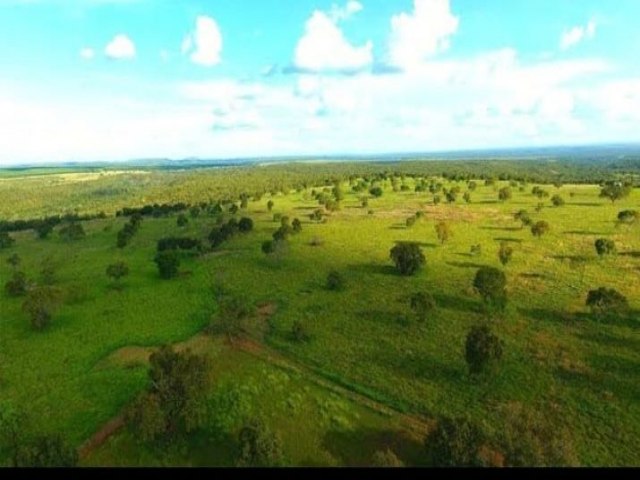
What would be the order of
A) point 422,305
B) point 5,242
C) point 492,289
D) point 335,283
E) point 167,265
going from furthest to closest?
point 5,242
point 167,265
point 335,283
point 492,289
point 422,305

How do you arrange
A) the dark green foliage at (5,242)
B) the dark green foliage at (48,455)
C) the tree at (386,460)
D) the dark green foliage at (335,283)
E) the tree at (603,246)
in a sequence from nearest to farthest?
the tree at (386,460), the dark green foliage at (48,455), the dark green foliage at (335,283), the tree at (603,246), the dark green foliage at (5,242)

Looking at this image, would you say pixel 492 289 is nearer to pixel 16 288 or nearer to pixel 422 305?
pixel 422 305

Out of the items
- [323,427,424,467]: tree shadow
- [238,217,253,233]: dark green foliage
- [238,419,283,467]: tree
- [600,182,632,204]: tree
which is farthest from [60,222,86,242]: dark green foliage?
[600,182,632,204]: tree

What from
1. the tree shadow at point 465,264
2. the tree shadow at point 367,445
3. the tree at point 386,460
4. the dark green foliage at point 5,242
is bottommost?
the dark green foliage at point 5,242

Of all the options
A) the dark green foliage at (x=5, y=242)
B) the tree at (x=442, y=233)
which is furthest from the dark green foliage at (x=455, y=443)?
the dark green foliage at (x=5, y=242)

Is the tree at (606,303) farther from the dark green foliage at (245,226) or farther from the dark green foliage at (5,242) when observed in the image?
the dark green foliage at (5,242)

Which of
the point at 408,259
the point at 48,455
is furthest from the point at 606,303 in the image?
the point at 48,455

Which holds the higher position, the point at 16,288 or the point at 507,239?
the point at 16,288
